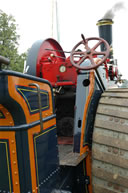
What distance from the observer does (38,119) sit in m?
1.89

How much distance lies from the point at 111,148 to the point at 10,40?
20.3 m

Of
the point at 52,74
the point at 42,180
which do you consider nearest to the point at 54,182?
the point at 42,180

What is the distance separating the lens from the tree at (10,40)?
65.2 ft

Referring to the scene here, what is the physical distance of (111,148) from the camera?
2227mm

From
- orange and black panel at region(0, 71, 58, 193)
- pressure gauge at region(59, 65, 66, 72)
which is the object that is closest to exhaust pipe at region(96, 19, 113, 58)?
pressure gauge at region(59, 65, 66, 72)

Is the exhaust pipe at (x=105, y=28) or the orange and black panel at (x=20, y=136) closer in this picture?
the orange and black panel at (x=20, y=136)

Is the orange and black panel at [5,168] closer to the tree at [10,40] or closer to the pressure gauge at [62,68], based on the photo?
the pressure gauge at [62,68]

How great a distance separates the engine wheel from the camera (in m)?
2.15

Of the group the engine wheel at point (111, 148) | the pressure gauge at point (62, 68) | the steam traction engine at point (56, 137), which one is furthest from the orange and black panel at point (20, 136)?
the pressure gauge at point (62, 68)

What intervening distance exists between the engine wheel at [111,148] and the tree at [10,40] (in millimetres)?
18063

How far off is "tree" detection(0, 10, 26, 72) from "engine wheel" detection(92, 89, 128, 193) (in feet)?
59.3

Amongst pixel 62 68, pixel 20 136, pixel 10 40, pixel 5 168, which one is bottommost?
pixel 5 168

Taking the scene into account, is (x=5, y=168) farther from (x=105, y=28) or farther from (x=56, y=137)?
(x=105, y=28)

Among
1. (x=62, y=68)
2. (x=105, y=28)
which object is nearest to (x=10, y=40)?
(x=105, y=28)
